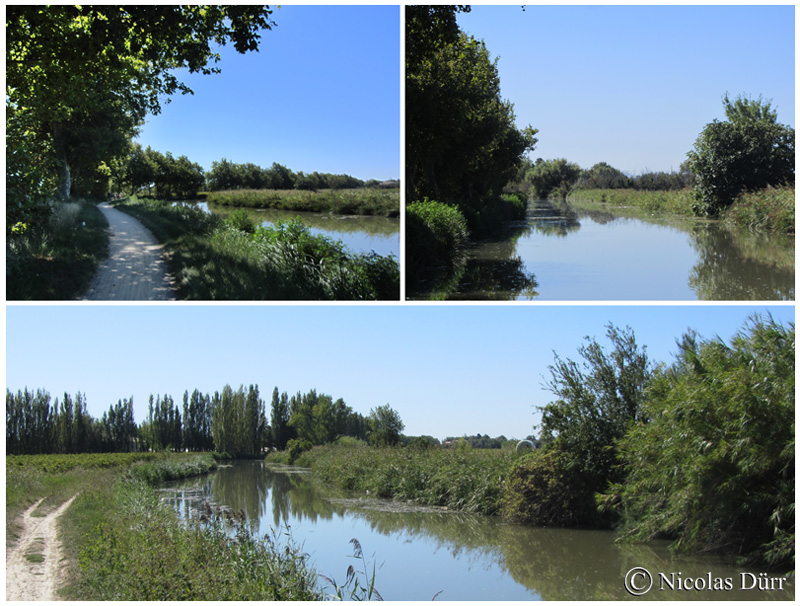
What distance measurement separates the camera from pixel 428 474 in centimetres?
1295

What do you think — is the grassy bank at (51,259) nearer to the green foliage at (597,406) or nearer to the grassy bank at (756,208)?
the green foliage at (597,406)

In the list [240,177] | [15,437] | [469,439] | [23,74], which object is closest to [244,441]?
[15,437]

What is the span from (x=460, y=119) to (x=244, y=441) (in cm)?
1718

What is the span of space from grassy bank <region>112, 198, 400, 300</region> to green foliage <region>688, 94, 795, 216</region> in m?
8.67

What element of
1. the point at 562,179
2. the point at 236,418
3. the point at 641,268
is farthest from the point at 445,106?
the point at 562,179

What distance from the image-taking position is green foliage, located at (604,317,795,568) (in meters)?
5.87

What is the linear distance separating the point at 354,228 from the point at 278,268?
132cm

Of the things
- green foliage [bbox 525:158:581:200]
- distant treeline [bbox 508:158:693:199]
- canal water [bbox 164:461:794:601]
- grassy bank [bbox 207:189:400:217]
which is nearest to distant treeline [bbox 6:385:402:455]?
canal water [bbox 164:461:794:601]

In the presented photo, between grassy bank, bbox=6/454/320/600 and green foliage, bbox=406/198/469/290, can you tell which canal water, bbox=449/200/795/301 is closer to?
green foliage, bbox=406/198/469/290

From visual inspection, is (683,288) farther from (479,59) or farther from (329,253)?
(479,59)

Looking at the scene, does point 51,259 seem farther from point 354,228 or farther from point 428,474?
point 428,474

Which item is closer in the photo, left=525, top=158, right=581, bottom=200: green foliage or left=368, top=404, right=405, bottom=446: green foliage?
left=368, top=404, right=405, bottom=446: green foliage

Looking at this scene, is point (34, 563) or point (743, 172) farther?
point (743, 172)

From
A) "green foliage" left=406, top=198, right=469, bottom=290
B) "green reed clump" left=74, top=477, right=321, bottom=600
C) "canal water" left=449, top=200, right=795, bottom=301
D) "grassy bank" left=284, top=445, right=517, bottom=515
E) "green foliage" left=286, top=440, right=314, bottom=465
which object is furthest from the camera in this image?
"green foliage" left=286, top=440, right=314, bottom=465
